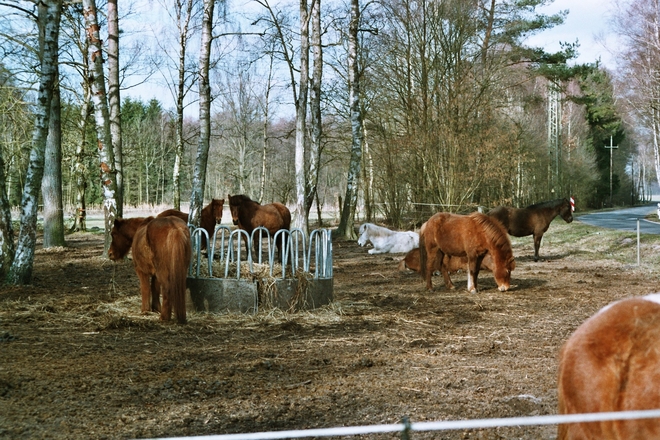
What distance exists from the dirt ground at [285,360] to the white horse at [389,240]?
7575 millimetres

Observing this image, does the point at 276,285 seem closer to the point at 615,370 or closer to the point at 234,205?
the point at 615,370

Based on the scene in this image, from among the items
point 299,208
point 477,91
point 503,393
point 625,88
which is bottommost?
point 503,393

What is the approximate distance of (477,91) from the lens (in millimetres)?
25375

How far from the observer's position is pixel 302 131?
15961 millimetres

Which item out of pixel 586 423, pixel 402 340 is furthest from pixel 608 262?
pixel 586 423

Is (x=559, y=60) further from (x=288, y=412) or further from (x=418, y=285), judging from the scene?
(x=288, y=412)

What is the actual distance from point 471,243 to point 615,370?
9.68 meters

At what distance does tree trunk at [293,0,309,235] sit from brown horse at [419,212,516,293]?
428cm

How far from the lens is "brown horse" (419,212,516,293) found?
11828 millimetres

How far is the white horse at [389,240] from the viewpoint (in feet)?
67.4

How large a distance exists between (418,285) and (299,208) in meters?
4.32

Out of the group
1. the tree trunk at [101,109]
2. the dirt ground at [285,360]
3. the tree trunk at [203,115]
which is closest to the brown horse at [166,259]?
the dirt ground at [285,360]

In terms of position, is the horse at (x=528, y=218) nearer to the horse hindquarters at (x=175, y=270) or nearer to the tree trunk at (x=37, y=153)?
the horse hindquarters at (x=175, y=270)

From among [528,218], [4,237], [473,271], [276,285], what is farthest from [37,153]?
[528,218]
